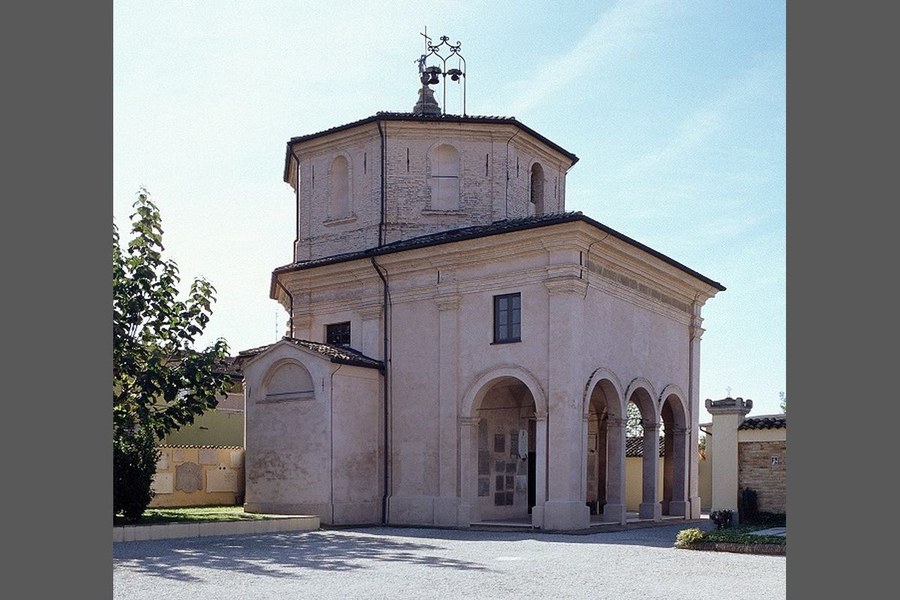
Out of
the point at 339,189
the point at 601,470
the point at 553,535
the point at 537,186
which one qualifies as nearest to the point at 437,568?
the point at 553,535

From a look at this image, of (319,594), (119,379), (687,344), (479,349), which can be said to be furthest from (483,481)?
(319,594)

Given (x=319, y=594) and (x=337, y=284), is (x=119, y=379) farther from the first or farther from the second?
(x=319, y=594)

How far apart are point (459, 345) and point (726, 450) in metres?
6.62

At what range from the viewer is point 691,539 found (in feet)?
52.8

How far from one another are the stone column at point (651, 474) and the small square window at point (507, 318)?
16.8ft

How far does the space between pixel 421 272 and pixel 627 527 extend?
25.8 feet

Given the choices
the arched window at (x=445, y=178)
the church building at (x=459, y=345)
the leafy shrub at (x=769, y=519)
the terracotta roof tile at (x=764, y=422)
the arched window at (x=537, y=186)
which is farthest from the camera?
the arched window at (x=537, y=186)

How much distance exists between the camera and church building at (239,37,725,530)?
20.4 m

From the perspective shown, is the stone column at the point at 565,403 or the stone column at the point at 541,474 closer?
the stone column at the point at 565,403

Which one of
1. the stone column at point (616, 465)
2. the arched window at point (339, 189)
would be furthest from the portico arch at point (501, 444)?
the arched window at point (339, 189)

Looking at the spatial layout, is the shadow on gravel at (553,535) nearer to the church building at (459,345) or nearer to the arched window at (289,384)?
the church building at (459,345)

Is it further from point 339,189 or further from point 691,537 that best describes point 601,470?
point 339,189

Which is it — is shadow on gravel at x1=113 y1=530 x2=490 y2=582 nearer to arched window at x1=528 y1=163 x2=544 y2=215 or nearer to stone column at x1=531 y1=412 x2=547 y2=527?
stone column at x1=531 y1=412 x2=547 y2=527

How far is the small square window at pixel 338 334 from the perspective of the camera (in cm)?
2436
